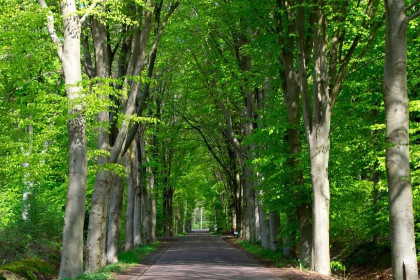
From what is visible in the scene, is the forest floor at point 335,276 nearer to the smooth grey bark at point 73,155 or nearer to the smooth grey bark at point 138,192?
the smooth grey bark at point 73,155

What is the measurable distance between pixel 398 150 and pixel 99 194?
9.93 meters

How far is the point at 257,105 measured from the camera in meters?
29.1

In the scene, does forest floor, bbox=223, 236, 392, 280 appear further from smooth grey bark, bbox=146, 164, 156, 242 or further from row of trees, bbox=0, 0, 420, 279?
smooth grey bark, bbox=146, 164, 156, 242

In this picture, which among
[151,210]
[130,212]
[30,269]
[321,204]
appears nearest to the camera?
[30,269]

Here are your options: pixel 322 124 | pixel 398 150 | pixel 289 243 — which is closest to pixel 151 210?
pixel 289 243

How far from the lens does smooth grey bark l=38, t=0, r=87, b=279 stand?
12.9m

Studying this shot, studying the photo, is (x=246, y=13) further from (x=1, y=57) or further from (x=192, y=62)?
(x=192, y=62)

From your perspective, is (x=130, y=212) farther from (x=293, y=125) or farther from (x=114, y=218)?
(x=293, y=125)

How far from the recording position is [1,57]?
15430 millimetres

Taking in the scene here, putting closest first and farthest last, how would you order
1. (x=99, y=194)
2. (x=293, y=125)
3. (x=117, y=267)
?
1. (x=99, y=194)
2. (x=117, y=267)
3. (x=293, y=125)

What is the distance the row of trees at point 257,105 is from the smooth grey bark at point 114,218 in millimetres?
47

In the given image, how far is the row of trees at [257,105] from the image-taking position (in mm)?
12898

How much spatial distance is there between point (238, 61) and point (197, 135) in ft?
70.2

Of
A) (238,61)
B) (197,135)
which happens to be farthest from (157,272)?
(197,135)
